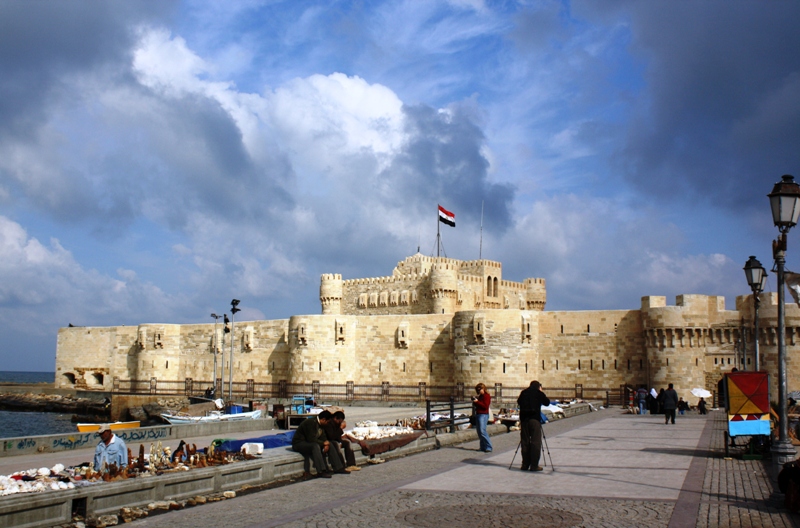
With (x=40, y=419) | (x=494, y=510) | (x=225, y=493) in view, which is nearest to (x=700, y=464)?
(x=494, y=510)

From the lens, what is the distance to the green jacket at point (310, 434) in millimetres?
12383

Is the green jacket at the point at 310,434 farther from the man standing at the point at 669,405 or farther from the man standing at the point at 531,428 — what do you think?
the man standing at the point at 669,405

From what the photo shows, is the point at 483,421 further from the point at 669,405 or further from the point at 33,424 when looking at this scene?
the point at 33,424

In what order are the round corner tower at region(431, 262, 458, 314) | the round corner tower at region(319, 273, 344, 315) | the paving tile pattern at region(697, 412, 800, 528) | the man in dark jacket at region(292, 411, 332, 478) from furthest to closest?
1. the round corner tower at region(319, 273, 344, 315)
2. the round corner tower at region(431, 262, 458, 314)
3. the man in dark jacket at region(292, 411, 332, 478)
4. the paving tile pattern at region(697, 412, 800, 528)

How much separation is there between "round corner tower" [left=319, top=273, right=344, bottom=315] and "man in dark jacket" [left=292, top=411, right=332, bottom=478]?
138 feet

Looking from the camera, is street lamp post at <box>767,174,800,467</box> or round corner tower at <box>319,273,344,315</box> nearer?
street lamp post at <box>767,174,800,467</box>

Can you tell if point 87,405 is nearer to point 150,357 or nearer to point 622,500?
point 150,357

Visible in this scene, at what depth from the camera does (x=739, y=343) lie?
35094 mm

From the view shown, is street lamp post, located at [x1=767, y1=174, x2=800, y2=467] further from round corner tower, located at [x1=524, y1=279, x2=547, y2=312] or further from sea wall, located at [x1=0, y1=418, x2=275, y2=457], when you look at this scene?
round corner tower, located at [x1=524, y1=279, x2=547, y2=312]

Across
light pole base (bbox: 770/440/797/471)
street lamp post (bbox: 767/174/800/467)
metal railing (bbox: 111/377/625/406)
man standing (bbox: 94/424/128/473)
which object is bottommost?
metal railing (bbox: 111/377/625/406)

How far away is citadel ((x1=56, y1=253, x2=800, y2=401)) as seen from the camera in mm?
35844

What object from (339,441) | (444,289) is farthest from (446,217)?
(339,441)

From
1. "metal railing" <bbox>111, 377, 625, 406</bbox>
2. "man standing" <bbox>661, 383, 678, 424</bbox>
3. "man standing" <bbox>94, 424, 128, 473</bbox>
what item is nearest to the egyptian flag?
"metal railing" <bbox>111, 377, 625, 406</bbox>

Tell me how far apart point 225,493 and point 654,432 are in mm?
13326
